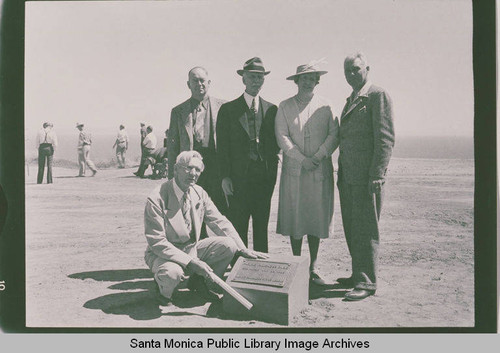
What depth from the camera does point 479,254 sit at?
18.1ft

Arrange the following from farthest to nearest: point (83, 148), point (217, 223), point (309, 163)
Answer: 1. point (83, 148)
2. point (309, 163)
3. point (217, 223)

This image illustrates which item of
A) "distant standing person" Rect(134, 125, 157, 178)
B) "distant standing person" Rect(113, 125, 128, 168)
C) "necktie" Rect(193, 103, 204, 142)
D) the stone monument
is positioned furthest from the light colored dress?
"distant standing person" Rect(113, 125, 128, 168)

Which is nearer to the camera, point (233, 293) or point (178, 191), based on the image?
point (233, 293)

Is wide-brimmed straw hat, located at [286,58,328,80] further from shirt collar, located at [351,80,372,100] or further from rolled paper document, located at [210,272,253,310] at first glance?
rolled paper document, located at [210,272,253,310]

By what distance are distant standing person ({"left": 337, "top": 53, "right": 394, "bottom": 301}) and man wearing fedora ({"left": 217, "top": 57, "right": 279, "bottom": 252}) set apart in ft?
2.81

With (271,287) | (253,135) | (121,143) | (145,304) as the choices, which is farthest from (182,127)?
(121,143)

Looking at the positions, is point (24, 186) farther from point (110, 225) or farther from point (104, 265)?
point (110, 225)

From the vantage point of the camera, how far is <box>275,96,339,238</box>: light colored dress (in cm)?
540

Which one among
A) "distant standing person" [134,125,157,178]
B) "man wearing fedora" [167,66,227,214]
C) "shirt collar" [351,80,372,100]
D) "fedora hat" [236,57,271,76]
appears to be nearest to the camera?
"shirt collar" [351,80,372,100]

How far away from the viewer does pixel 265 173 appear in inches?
217

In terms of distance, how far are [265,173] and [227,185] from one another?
1.41ft

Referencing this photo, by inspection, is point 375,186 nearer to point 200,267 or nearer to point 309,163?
point 309,163

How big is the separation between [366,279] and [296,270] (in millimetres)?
872

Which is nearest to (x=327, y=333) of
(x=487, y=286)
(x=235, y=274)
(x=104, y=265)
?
(x=235, y=274)
